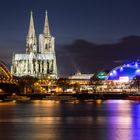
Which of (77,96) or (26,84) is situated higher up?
(26,84)

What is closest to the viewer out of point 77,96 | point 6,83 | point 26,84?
point 6,83

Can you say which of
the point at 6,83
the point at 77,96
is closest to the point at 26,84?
the point at 77,96

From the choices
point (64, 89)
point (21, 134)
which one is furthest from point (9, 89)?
point (21, 134)

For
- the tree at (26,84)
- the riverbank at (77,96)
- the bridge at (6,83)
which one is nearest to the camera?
the bridge at (6,83)

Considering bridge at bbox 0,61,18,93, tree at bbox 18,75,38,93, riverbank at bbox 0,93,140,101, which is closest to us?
bridge at bbox 0,61,18,93

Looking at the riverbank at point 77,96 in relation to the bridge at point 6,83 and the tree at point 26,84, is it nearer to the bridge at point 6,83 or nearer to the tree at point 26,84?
the bridge at point 6,83

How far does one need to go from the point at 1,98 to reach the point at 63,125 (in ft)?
249

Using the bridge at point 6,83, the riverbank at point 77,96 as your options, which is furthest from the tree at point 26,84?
the riverbank at point 77,96

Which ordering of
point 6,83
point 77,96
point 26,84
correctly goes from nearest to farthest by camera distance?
point 6,83
point 77,96
point 26,84

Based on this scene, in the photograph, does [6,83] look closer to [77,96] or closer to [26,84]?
[77,96]

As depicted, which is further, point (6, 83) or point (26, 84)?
point (26, 84)

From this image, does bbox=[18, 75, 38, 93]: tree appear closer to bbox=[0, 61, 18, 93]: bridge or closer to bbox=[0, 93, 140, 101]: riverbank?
bbox=[0, 61, 18, 93]: bridge

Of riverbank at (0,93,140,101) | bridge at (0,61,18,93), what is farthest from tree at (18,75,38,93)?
riverbank at (0,93,140,101)

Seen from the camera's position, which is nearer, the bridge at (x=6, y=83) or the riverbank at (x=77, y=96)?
the bridge at (x=6, y=83)
